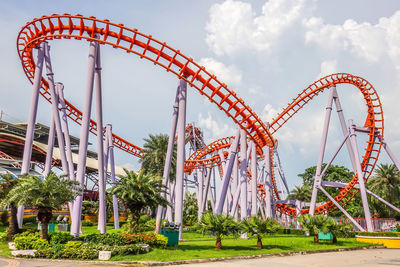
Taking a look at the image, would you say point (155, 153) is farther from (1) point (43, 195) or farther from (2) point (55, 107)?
(1) point (43, 195)

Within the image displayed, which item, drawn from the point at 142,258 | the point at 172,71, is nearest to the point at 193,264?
the point at 142,258

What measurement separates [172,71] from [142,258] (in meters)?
12.1

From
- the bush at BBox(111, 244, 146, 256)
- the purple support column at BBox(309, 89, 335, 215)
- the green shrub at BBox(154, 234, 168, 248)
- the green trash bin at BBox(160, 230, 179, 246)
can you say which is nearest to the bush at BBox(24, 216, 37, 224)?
the green trash bin at BBox(160, 230, 179, 246)

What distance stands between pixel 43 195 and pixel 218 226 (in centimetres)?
969

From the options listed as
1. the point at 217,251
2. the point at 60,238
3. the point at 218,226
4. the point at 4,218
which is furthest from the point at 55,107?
the point at 4,218

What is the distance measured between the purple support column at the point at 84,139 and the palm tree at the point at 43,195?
1336mm

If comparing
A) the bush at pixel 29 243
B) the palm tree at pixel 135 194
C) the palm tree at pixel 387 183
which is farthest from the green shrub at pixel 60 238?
the palm tree at pixel 387 183

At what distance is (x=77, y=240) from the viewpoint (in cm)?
1873

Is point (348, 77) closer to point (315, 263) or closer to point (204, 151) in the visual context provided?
point (204, 151)

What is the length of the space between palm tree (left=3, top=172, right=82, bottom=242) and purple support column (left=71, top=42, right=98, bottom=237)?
52.6 inches

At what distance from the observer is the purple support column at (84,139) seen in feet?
65.6

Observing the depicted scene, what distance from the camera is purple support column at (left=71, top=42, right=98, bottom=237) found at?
1999 centimetres

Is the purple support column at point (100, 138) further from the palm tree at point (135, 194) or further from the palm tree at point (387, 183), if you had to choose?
the palm tree at point (387, 183)

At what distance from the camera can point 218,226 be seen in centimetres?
1903
